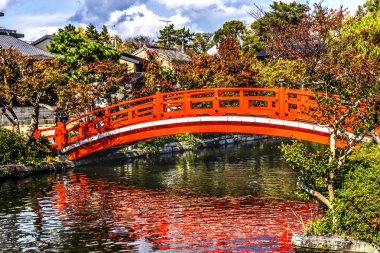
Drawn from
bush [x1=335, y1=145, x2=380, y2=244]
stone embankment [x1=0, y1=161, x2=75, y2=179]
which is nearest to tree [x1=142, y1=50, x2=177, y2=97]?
stone embankment [x1=0, y1=161, x2=75, y2=179]

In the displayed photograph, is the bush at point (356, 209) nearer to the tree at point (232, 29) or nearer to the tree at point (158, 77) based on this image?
the tree at point (158, 77)

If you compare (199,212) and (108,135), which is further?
(108,135)

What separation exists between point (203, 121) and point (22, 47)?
1266 inches

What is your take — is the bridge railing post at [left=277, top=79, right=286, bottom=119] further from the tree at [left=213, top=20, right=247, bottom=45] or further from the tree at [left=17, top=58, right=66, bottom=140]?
the tree at [left=213, top=20, right=247, bottom=45]

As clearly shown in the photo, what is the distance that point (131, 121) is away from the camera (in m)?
32.2

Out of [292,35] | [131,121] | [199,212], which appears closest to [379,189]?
[199,212]

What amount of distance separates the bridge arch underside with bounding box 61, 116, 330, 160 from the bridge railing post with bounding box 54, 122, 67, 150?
341mm

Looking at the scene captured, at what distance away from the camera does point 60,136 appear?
3450 cm

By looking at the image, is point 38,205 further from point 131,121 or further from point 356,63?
point 356,63

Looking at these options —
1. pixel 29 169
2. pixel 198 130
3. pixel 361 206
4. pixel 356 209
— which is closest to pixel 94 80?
pixel 29 169

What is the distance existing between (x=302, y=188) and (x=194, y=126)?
45.8ft

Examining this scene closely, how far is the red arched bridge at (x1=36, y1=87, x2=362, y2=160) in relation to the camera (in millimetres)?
27078

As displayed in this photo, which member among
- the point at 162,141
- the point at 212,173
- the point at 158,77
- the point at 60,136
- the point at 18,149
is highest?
the point at 158,77

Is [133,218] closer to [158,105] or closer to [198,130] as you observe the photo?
[198,130]
